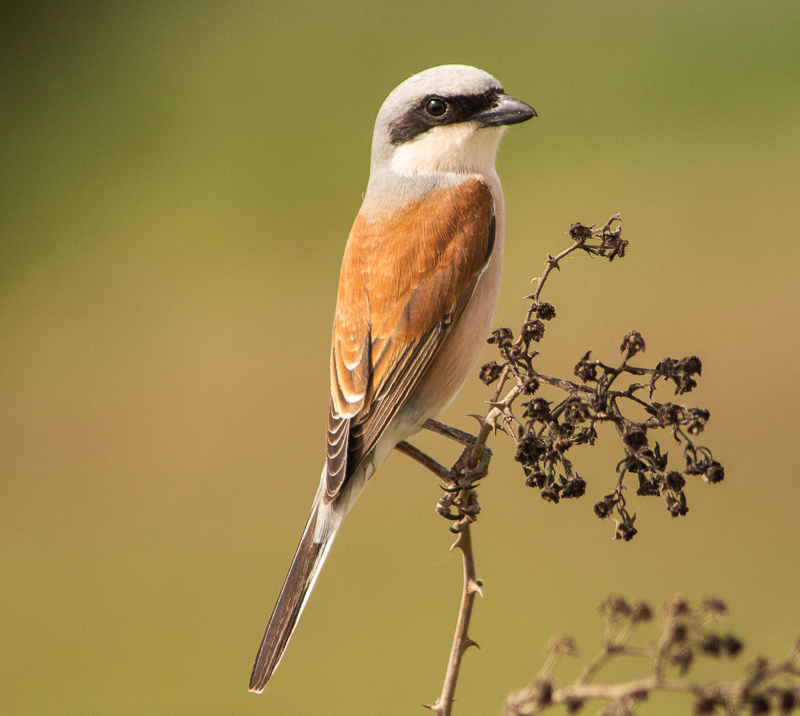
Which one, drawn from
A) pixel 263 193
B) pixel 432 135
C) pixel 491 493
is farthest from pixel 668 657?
pixel 263 193

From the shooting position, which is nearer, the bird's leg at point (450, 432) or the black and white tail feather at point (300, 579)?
the black and white tail feather at point (300, 579)

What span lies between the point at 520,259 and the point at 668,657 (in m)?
6.11

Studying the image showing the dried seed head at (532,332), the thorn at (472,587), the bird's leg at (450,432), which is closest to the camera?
the thorn at (472,587)

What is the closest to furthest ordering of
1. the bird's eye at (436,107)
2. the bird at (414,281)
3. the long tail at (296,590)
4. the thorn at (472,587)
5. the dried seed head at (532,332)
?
the thorn at (472,587)
the dried seed head at (532,332)
the long tail at (296,590)
the bird at (414,281)
the bird's eye at (436,107)

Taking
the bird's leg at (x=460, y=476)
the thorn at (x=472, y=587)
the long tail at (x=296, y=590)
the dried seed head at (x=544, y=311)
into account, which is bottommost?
the long tail at (x=296, y=590)

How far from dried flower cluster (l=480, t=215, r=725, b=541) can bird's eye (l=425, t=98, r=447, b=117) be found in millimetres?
1107

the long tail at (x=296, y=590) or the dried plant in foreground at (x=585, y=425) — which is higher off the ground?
the dried plant in foreground at (x=585, y=425)

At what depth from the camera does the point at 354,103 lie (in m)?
8.30

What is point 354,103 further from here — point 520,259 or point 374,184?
point 374,184

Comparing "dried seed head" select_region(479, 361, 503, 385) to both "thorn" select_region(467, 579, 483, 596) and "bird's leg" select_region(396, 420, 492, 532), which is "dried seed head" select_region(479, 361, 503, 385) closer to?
"bird's leg" select_region(396, 420, 492, 532)

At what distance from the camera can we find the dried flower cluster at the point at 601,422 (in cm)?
135

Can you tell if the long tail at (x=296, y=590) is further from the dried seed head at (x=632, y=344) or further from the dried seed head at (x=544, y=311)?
the dried seed head at (x=632, y=344)

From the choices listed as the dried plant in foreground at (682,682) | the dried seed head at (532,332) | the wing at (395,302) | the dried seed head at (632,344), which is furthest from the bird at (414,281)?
the dried plant in foreground at (682,682)

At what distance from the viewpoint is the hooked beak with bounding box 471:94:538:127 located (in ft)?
7.96
